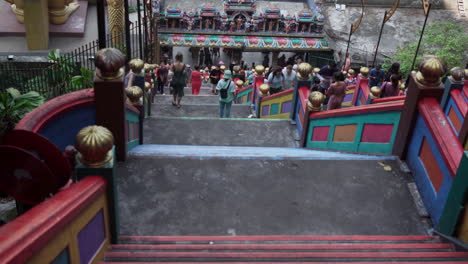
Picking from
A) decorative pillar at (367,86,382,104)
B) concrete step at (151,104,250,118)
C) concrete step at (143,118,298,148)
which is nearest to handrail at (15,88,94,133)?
concrete step at (143,118,298,148)

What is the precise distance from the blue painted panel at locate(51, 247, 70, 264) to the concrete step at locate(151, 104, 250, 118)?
8.27m

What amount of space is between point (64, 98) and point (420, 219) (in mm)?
3996

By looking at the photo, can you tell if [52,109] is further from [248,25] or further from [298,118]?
[248,25]

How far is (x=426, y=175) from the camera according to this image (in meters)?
4.66

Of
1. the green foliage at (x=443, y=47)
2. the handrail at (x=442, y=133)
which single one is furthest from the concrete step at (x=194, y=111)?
the green foliage at (x=443, y=47)

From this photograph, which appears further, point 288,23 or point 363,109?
point 288,23

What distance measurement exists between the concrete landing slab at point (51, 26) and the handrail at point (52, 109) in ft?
46.8

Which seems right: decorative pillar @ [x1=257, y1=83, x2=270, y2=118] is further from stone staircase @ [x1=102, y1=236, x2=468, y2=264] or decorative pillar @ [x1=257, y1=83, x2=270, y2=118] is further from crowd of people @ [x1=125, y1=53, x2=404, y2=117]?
stone staircase @ [x1=102, y1=236, x2=468, y2=264]

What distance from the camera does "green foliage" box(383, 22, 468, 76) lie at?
2063cm

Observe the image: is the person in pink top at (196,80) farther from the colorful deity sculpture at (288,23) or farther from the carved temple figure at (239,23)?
the colorful deity sculpture at (288,23)

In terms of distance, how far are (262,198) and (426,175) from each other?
1.83 meters

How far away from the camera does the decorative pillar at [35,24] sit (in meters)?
16.1

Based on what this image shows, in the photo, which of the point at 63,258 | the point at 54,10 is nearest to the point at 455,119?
the point at 63,258

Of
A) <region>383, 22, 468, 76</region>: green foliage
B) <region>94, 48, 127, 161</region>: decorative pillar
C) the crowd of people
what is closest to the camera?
<region>94, 48, 127, 161</region>: decorative pillar
